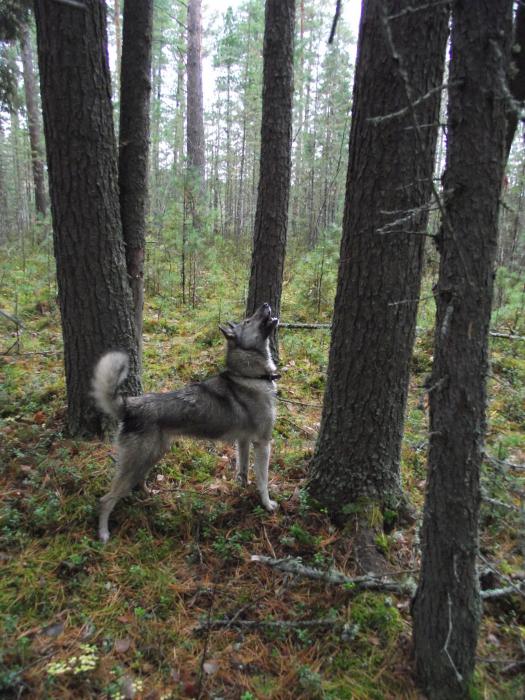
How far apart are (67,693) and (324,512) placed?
231cm

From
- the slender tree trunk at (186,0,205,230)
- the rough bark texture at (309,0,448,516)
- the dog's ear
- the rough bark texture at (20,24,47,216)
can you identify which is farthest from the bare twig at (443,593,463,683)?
the rough bark texture at (20,24,47,216)

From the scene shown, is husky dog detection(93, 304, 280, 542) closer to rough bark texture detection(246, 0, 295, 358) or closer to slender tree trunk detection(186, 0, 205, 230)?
rough bark texture detection(246, 0, 295, 358)

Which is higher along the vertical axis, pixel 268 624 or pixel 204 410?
pixel 204 410

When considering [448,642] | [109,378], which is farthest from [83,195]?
[448,642]

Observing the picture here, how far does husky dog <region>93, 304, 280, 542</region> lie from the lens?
3.94 metres

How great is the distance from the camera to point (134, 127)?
541 cm

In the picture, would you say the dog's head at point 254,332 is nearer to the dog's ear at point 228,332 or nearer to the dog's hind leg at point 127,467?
the dog's ear at point 228,332

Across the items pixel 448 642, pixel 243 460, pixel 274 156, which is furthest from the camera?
A: pixel 274 156

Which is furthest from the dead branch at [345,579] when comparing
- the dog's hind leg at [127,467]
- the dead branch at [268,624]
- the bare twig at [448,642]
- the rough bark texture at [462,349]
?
the dog's hind leg at [127,467]

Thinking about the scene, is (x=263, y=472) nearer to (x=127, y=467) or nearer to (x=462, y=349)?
(x=127, y=467)

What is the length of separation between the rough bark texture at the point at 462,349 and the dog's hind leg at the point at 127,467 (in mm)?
2448

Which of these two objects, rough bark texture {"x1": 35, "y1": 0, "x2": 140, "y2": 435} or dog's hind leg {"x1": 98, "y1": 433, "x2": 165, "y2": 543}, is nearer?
dog's hind leg {"x1": 98, "y1": 433, "x2": 165, "y2": 543}

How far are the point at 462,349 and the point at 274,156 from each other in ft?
18.8

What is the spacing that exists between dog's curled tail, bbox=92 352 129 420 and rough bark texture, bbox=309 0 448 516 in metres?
1.87
